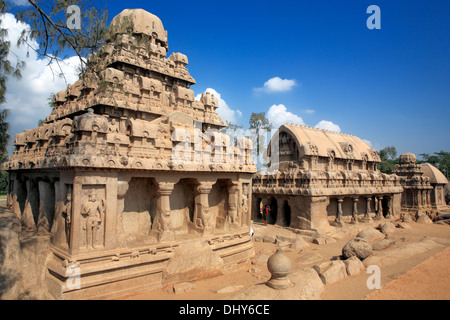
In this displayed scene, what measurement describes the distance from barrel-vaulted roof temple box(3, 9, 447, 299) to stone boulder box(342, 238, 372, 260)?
3.79m

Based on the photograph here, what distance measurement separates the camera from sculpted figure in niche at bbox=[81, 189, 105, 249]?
7761 millimetres

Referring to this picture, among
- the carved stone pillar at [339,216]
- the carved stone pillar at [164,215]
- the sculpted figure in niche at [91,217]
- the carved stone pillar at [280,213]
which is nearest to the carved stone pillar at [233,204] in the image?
the carved stone pillar at [164,215]

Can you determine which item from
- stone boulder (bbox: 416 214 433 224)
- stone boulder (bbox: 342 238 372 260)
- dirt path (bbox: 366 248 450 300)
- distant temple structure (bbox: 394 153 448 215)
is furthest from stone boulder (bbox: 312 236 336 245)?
distant temple structure (bbox: 394 153 448 215)

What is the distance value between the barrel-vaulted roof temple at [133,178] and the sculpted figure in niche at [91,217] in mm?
26

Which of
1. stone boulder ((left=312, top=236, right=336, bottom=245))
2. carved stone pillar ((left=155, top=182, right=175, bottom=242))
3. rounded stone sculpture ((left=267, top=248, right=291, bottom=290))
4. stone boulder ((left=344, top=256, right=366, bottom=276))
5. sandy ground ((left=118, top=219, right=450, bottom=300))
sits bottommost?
stone boulder ((left=312, top=236, right=336, bottom=245))

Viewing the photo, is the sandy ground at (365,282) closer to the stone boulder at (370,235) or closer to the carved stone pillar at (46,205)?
the stone boulder at (370,235)

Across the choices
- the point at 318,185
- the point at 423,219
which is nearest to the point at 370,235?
the point at 318,185

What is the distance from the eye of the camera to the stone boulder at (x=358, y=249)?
10.6 meters

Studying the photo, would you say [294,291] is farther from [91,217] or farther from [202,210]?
[91,217]

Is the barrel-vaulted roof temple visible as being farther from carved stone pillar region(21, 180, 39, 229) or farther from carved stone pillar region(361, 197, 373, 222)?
carved stone pillar region(361, 197, 373, 222)

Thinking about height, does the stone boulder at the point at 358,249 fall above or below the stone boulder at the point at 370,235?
above
